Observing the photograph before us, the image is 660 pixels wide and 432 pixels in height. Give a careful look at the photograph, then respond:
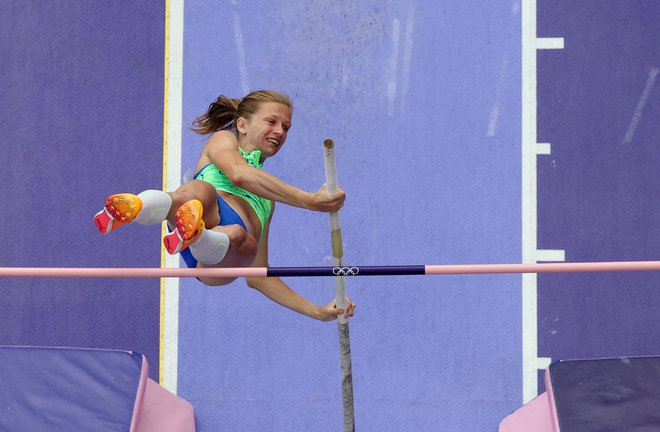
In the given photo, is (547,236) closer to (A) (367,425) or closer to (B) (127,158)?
(A) (367,425)

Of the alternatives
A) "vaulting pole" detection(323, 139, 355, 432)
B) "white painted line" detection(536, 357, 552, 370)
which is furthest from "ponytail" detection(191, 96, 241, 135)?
"white painted line" detection(536, 357, 552, 370)

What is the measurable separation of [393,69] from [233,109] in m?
1.67

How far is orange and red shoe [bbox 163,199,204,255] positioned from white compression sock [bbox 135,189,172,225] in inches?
4.4

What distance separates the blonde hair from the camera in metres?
5.13

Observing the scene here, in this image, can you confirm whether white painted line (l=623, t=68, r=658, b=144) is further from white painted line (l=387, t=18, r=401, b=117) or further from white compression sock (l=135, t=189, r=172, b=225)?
white compression sock (l=135, t=189, r=172, b=225)

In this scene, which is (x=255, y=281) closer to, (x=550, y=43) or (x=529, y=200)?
(x=529, y=200)

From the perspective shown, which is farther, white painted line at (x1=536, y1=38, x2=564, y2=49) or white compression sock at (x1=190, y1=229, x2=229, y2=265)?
white painted line at (x1=536, y1=38, x2=564, y2=49)

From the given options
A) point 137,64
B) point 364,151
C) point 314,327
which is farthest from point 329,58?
point 314,327

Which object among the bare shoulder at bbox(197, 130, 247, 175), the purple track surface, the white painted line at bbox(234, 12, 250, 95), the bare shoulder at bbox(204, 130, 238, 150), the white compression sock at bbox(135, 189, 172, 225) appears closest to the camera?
the white compression sock at bbox(135, 189, 172, 225)

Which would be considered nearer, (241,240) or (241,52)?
(241,240)

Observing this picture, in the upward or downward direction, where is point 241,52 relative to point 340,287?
upward

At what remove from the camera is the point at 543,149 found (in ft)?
21.5

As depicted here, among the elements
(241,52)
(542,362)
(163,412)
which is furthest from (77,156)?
(542,362)

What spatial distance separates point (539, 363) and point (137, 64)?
305cm
